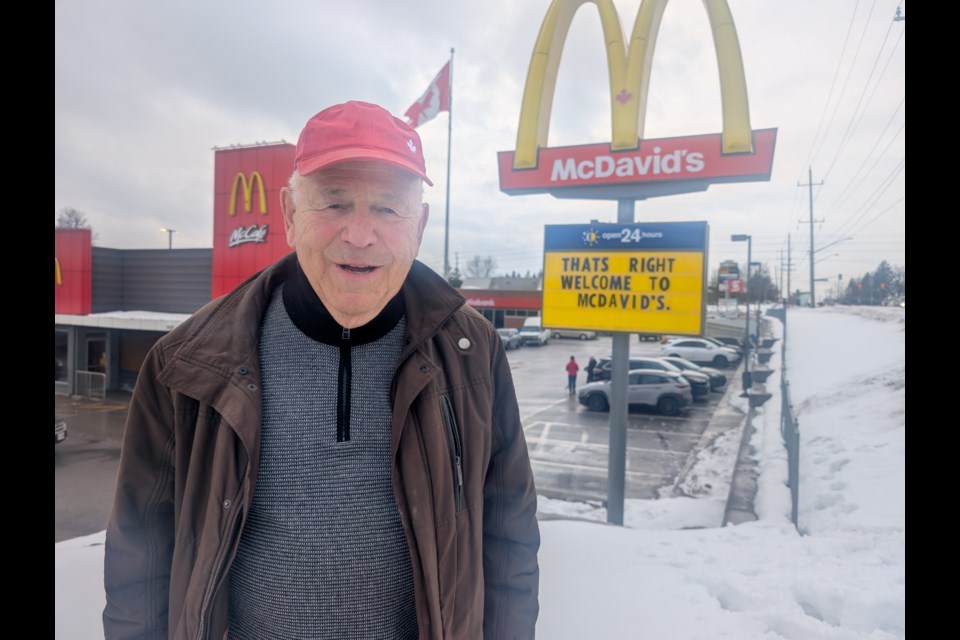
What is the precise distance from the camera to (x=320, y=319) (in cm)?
163

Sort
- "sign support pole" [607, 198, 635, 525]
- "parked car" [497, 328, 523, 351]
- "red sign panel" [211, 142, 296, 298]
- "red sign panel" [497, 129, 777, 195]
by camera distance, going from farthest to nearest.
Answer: "parked car" [497, 328, 523, 351]
"red sign panel" [211, 142, 296, 298]
"sign support pole" [607, 198, 635, 525]
"red sign panel" [497, 129, 777, 195]

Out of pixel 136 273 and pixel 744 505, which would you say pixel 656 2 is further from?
pixel 136 273

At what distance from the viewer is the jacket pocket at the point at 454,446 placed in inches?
61.2

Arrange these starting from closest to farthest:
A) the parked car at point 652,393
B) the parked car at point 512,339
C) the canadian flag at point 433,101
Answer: the canadian flag at point 433,101
the parked car at point 652,393
the parked car at point 512,339

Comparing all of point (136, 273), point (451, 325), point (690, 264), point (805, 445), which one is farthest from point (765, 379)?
point (136, 273)

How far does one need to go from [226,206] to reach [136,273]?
5936 mm

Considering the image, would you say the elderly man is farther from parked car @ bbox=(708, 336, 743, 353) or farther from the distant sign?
parked car @ bbox=(708, 336, 743, 353)

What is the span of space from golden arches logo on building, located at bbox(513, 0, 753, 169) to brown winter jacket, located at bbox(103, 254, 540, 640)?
5.60 meters

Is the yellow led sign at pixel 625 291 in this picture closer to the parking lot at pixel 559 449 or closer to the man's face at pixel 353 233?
the parking lot at pixel 559 449

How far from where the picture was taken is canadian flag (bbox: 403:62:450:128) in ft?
44.9

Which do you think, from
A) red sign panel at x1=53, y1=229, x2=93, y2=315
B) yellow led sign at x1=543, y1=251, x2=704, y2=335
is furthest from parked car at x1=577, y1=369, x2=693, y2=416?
red sign panel at x1=53, y1=229, x2=93, y2=315

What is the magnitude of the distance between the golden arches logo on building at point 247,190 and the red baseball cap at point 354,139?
13.8 m

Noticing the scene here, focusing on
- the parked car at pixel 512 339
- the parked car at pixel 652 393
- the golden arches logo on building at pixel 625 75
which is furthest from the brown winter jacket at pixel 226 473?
the parked car at pixel 512 339

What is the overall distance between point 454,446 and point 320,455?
1.29ft
